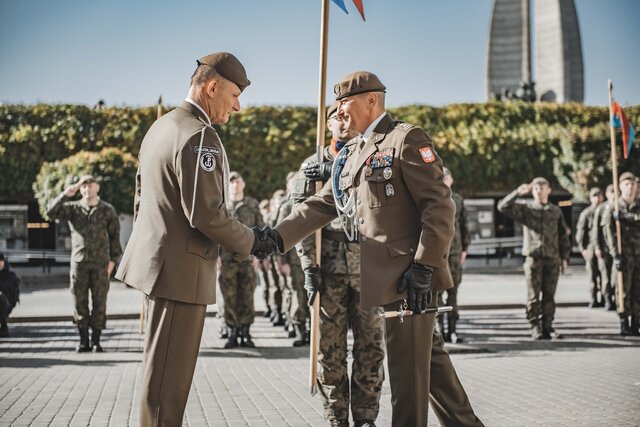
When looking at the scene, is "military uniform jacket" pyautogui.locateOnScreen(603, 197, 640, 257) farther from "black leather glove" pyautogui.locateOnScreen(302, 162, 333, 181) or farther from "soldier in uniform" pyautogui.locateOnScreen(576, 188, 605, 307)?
"black leather glove" pyautogui.locateOnScreen(302, 162, 333, 181)

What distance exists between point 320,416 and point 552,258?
590cm

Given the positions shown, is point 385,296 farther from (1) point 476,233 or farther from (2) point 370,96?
(1) point 476,233

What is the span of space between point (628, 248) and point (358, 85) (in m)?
8.40

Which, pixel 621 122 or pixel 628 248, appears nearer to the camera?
pixel 628 248

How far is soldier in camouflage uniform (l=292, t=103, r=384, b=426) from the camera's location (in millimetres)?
5941

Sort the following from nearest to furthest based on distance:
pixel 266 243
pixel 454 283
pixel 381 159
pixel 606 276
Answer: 1. pixel 381 159
2. pixel 266 243
3. pixel 454 283
4. pixel 606 276

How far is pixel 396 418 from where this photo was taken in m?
4.67

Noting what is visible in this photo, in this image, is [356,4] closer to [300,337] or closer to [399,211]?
[399,211]

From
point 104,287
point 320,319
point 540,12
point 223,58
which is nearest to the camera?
point 223,58

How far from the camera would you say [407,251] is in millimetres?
4770

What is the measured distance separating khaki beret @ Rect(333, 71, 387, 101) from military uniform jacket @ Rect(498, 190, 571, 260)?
6454 mm

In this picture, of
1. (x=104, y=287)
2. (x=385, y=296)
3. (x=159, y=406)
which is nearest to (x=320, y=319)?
(x=385, y=296)

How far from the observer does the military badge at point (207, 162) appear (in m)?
4.30

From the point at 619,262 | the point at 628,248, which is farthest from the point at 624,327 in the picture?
the point at 628,248
